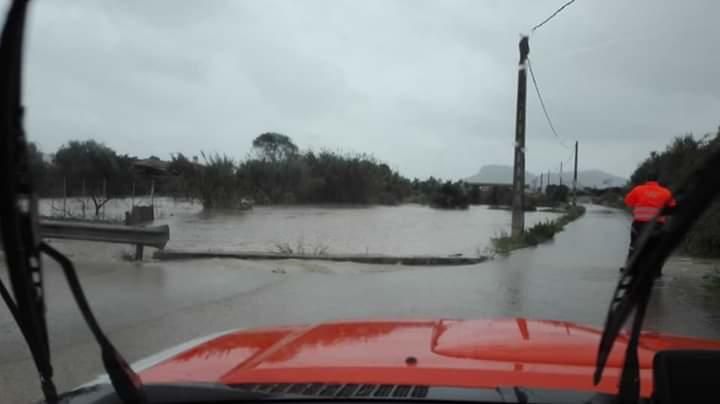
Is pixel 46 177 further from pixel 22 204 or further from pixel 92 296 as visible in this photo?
pixel 92 296

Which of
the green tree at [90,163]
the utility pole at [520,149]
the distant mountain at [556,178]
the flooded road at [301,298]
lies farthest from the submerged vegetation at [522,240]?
the distant mountain at [556,178]

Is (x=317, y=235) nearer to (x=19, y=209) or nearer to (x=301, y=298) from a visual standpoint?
(x=301, y=298)

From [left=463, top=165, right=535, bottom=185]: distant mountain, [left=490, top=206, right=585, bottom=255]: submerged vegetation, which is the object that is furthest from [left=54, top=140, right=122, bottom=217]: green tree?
[left=463, top=165, right=535, bottom=185]: distant mountain

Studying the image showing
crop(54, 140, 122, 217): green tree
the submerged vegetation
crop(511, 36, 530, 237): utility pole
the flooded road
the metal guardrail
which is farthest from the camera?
crop(511, 36, 530, 237): utility pole

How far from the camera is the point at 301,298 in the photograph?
9008 millimetres

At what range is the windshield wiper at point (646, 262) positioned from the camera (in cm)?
117

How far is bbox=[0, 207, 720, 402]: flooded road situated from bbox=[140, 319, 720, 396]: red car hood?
110 inches

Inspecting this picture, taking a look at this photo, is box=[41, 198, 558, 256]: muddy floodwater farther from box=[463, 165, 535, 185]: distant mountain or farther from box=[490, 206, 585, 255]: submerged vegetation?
box=[463, 165, 535, 185]: distant mountain

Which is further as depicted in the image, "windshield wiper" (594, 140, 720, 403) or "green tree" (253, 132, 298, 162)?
"green tree" (253, 132, 298, 162)

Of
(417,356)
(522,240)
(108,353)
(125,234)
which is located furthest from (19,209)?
(522,240)

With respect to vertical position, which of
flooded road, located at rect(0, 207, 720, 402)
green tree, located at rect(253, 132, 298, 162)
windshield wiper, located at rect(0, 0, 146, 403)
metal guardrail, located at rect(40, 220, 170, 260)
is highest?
green tree, located at rect(253, 132, 298, 162)

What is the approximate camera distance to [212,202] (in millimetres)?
31984

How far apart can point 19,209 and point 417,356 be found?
172 centimetres

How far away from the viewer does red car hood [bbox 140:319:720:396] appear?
2232mm
